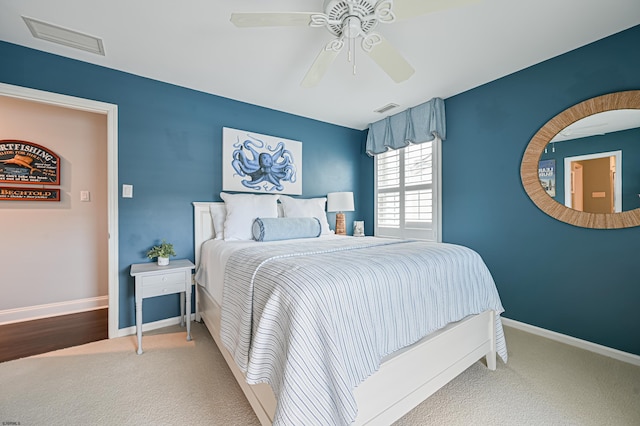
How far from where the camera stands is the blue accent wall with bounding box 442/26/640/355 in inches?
79.8

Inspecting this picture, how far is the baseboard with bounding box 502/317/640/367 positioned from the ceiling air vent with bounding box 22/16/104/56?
448cm

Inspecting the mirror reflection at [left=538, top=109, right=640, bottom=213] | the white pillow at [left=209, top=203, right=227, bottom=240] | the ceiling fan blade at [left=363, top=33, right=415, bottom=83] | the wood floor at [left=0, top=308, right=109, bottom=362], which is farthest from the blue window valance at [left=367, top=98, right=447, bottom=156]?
the wood floor at [left=0, top=308, right=109, bottom=362]

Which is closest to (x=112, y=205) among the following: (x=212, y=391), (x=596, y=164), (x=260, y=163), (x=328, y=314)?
(x=260, y=163)

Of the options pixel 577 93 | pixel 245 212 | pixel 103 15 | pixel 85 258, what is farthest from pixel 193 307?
pixel 577 93

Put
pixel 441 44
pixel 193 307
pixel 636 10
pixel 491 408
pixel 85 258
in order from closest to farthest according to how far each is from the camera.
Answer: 1. pixel 491 408
2. pixel 636 10
3. pixel 441 44
4. pixel 193 307
5. pixel 85 258

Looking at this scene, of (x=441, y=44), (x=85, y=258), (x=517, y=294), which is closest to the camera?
(x=441, y=44)

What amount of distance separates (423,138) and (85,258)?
4.37m

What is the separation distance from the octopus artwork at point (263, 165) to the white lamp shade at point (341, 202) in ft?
1.98

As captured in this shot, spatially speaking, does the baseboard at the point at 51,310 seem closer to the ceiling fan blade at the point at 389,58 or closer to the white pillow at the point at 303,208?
the white pillow at the point at 303,208

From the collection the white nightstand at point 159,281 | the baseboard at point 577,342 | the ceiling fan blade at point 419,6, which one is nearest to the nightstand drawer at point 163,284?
the white nightstand at point 159,281

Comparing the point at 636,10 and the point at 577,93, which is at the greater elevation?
the point at 636,10

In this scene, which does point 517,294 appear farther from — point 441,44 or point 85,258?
point 85,258

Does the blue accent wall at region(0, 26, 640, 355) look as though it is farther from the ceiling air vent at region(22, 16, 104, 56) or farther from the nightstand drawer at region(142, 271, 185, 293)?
the nightstand drawer at region(142, 271, 185, 293)

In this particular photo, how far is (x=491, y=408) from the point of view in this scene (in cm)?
151
